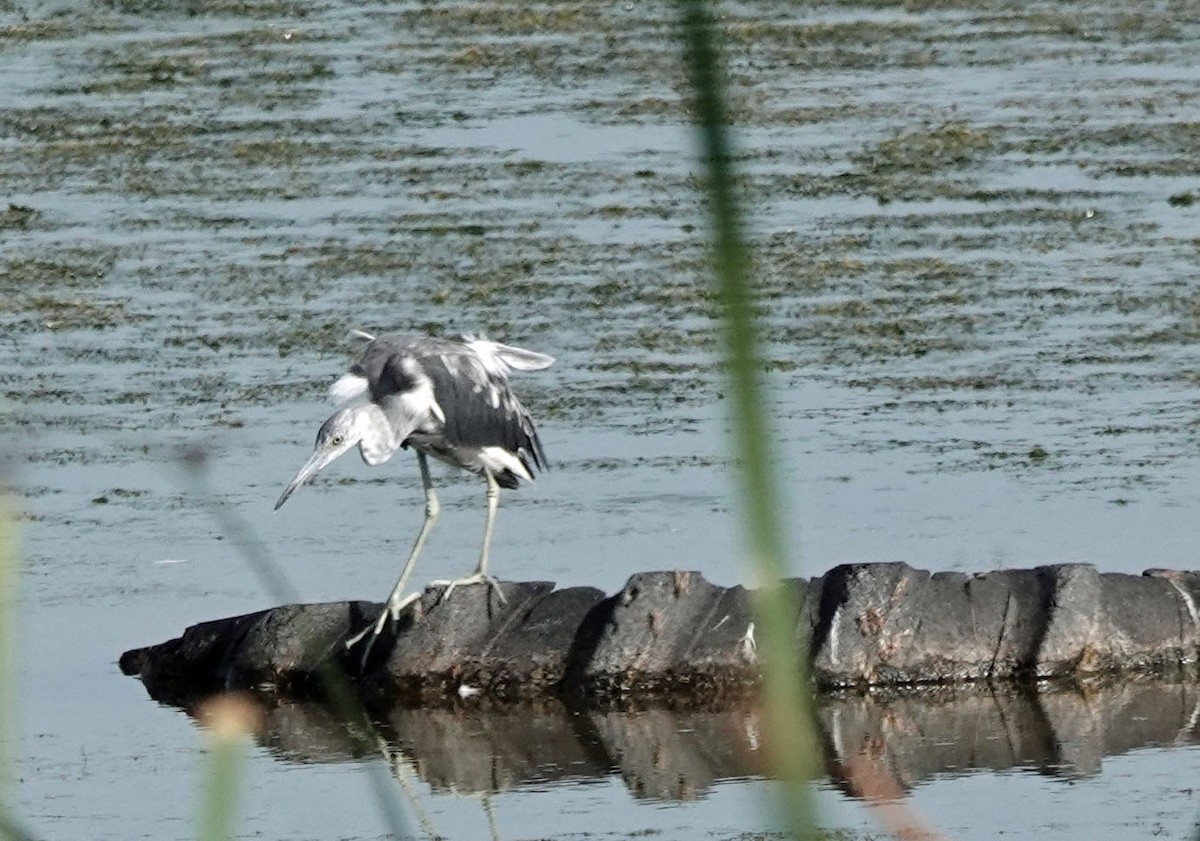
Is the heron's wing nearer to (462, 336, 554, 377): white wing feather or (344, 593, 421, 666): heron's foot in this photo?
(462, 336, 554, 377): white wing feather

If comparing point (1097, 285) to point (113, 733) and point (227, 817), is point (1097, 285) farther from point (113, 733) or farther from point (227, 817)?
point (227, 817)

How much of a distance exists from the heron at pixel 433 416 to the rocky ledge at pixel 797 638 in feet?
0.55

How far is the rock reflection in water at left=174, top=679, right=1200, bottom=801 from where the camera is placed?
6309mm

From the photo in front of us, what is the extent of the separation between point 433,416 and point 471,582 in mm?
458

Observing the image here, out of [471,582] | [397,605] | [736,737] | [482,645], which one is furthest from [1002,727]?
[397,605]

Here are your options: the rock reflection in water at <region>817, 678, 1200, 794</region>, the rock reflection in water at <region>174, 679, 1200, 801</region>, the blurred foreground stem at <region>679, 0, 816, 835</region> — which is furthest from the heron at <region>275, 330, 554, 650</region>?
the blurred foreground stem at <region>679, 0, 816, 835</region>

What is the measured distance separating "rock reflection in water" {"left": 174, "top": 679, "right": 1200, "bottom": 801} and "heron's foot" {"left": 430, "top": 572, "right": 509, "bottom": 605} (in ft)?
1.25

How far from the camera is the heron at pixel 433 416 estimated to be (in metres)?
7.25

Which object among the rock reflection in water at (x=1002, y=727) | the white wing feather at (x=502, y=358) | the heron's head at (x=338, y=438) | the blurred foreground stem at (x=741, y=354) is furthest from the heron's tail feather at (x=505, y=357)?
the blurred foreground stem at (x=741, y=354)

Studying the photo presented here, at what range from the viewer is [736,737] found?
6.60 meters

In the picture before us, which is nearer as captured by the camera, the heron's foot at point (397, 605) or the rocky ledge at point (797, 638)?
the rocky ledge at point (797, 638)

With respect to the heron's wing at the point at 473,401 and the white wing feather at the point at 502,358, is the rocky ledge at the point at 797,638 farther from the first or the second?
the white wing feather at the point at 502,358

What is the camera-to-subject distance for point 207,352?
430 inches

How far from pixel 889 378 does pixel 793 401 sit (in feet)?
1.56
